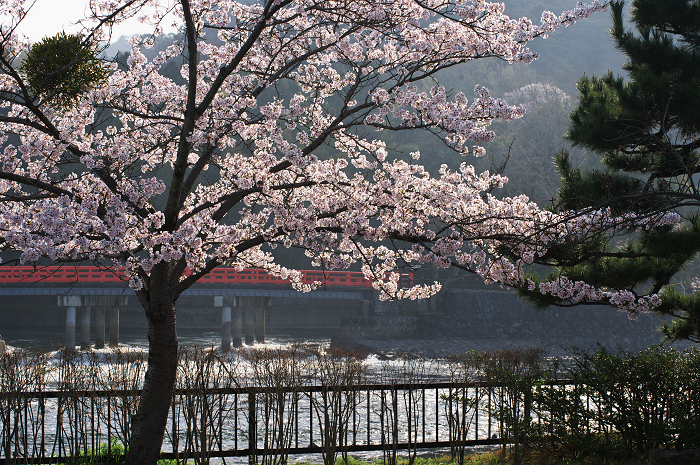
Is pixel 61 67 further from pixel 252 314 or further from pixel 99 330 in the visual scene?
pixel 252 314

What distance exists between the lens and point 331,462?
7270 mm

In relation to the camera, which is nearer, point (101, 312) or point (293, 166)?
point (293, 166)

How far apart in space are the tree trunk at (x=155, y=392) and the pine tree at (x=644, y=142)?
16.5ft

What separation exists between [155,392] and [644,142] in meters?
7.64

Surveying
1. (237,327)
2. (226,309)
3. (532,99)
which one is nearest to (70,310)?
(226,309)

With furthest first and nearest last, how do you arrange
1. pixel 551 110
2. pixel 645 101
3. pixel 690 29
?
pixel 551 110
pixel 690 29
pixel 645 101

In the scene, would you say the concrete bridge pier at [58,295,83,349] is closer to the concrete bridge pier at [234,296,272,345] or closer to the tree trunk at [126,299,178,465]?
the concrete bridge pier at [234,296,272,345]

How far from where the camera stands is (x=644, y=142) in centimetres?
902

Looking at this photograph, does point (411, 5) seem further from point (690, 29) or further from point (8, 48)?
point (690, 29)

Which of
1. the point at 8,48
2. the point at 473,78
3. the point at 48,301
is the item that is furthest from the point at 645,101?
the point at 473,78

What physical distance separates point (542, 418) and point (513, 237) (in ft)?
9.24

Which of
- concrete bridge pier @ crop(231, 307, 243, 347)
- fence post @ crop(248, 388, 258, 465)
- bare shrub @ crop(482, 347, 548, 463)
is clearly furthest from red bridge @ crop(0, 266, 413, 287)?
fence post @ crop(248, 388, 258, 465)

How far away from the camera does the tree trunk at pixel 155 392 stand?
6.72 metres

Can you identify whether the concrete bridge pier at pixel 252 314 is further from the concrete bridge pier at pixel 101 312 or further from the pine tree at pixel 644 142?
the pine tree at pixel 644 142
